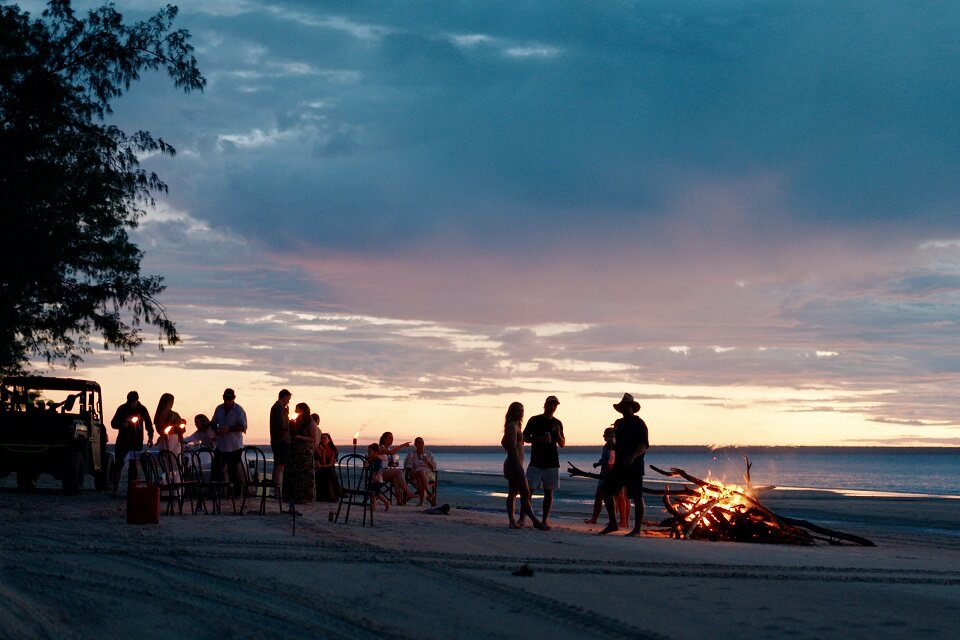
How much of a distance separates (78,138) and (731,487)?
12.4 m

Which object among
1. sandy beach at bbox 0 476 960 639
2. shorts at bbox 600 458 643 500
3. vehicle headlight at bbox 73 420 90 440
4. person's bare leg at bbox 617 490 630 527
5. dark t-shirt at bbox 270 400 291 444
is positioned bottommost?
sandy beach at bbox 0 476 960 639

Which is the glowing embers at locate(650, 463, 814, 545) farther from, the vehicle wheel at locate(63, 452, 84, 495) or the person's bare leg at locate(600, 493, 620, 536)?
the vehicle wheel at locate(63, 452, 84, 495)

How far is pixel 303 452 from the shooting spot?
1561cm

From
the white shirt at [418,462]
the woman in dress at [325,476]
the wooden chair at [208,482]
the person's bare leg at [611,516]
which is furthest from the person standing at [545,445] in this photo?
the white shirt at [418,462]

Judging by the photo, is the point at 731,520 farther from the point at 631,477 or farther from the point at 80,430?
the point at 80,430

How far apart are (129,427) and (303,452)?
3.12 metres

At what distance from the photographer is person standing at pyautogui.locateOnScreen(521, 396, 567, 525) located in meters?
12.9

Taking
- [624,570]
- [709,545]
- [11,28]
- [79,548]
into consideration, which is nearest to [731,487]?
[709,545]

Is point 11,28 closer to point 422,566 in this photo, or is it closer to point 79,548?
point 79,548

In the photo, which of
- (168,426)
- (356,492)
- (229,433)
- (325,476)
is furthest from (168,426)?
(356,492)

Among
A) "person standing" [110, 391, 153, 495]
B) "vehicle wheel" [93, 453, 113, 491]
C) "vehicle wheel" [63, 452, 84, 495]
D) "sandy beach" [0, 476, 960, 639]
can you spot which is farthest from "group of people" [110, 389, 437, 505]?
"vehicle wheel" [93, 453, 113, 491]

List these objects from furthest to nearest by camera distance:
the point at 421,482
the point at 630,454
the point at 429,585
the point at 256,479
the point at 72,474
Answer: the point at 72,474 < the point at 421,482 < the point at 256,479 < the point at 630,454 < the point at 429,585

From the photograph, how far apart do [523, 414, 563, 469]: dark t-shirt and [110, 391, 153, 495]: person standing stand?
22.2 feet

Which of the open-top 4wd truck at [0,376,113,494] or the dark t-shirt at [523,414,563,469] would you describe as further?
the open-top 4wd truck at [0,376,113,494]
